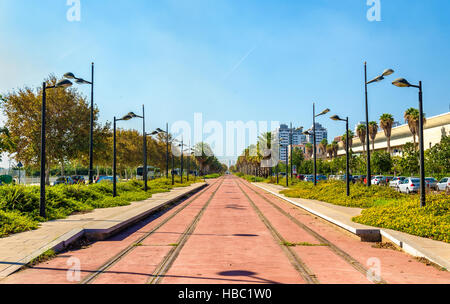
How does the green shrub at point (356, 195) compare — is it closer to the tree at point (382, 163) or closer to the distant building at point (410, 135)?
the tree at point (382, 163)

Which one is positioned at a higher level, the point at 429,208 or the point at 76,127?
the point at 76,127

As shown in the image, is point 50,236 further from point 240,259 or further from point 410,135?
point 410,135

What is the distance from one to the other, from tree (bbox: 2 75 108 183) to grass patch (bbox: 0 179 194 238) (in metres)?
11.5

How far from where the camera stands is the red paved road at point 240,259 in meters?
7.11

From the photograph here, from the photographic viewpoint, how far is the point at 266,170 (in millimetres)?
88438

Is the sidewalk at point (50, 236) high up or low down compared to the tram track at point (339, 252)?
up

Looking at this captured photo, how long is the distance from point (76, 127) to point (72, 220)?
22175mm

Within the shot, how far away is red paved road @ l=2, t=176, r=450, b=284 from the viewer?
711cm

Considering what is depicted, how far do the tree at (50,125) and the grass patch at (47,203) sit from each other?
11.5 meters

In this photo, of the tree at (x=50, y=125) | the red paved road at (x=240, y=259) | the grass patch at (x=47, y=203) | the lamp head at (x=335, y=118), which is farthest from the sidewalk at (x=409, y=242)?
the tree at (x=50, y=125)

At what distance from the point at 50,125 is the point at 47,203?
1934 centimetres
